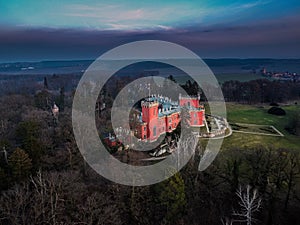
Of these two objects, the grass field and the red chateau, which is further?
the red chateau

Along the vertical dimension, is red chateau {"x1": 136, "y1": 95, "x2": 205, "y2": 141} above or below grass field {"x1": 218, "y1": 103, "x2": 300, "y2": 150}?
above

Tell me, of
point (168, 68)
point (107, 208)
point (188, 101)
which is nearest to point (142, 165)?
point (107, 208)

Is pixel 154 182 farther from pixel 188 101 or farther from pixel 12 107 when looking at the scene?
pixel 12 107

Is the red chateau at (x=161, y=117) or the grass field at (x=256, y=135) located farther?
the red chateau at (x=161, y=117)

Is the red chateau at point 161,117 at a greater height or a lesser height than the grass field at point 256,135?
greater

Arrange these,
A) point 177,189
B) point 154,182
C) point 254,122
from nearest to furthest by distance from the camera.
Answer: point 177,189 < point 154,182 < point 254,122
